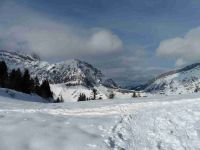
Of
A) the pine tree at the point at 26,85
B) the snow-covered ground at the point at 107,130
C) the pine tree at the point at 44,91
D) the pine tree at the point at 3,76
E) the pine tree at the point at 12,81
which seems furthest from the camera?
the pine tree at the point at 44,91

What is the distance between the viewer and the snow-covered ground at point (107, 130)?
12.2m

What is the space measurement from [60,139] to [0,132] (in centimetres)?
219

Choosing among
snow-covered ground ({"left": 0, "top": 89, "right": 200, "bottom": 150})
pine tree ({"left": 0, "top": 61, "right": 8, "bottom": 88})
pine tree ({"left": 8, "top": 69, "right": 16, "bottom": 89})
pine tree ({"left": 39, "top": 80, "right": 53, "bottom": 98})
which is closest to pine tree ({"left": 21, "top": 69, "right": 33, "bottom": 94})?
pine tree ({"left": 8, "top": 69, "right": 16, "bottom": 89})

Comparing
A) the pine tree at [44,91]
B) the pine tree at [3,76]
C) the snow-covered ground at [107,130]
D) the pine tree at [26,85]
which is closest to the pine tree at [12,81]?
the pine tree at [3,76]

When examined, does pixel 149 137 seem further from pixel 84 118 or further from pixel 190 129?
pixel 84 118

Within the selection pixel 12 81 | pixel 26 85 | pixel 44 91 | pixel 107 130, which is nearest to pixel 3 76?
pixel 12 81

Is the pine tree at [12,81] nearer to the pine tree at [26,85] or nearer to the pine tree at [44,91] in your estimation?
the pine tree at [26,85]

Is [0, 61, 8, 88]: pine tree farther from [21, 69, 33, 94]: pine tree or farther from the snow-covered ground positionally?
the snow-covered ground

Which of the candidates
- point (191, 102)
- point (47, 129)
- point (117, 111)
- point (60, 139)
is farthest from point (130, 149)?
point (191, 102)

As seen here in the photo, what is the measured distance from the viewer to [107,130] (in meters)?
14.2

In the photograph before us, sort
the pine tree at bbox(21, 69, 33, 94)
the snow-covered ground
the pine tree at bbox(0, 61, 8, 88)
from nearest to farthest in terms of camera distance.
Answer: the snow-covered ground → the pine tree at bbox(0, 61, 8, 88) → the pine tree at bbox(21, 69, 33, 94)

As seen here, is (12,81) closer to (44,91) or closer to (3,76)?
(3,76)

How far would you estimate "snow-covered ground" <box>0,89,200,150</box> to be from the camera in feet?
40.0

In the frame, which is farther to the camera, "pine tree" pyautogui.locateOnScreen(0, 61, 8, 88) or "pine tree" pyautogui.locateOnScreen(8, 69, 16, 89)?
"pine tree" pyautogui.locateOnScreen(8, 69, 16, 89)
